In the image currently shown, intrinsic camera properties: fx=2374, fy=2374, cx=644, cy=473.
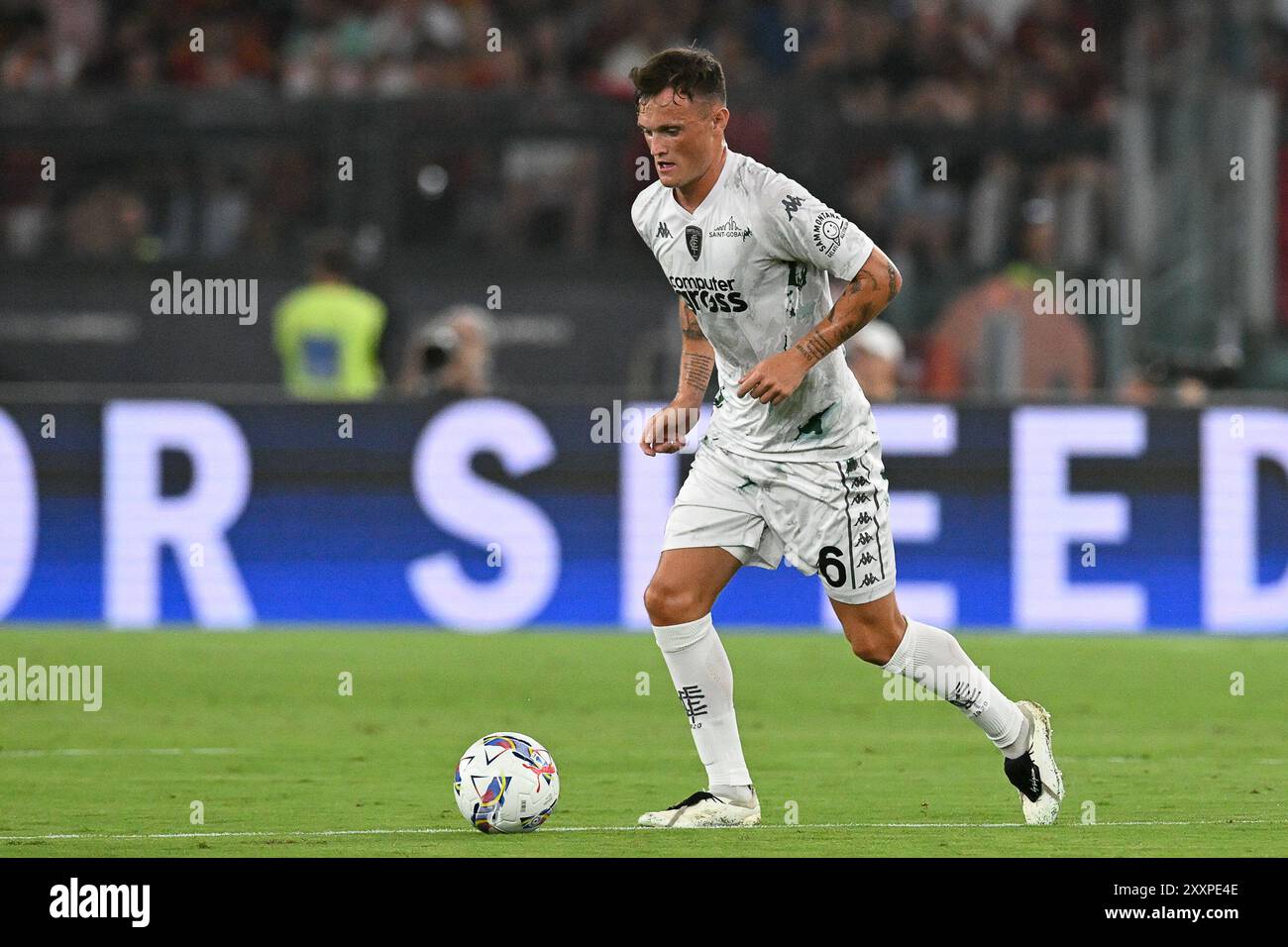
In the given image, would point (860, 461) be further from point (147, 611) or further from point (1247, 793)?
point (147, 611)

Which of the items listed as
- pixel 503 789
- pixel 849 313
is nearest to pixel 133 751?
pixel 503 789

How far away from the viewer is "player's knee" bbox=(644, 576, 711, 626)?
7.01 m

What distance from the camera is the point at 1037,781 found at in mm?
7102

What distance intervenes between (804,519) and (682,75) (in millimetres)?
1350

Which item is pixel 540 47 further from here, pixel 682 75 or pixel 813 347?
pixel 813 347

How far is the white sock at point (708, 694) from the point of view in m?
7.07

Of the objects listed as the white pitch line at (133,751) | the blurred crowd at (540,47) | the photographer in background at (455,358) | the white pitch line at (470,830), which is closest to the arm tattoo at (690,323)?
the white pitch line at (470,830)

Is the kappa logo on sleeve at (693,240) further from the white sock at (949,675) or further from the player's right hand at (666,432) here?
the white sock at (949,675)

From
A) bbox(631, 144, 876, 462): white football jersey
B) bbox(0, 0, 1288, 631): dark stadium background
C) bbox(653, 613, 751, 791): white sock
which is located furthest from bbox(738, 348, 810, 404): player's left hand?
bbox(0, 0, 1288, 631): dark stadium background

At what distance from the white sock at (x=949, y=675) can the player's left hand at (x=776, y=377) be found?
863mm

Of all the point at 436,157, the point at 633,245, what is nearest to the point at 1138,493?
the point at 633,245

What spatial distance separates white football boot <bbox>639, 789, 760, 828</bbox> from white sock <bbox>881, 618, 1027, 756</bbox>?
62 cm

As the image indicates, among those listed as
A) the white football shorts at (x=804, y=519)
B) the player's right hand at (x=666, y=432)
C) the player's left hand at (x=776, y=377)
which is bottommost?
the white football shorts at (x=804, y=519)
